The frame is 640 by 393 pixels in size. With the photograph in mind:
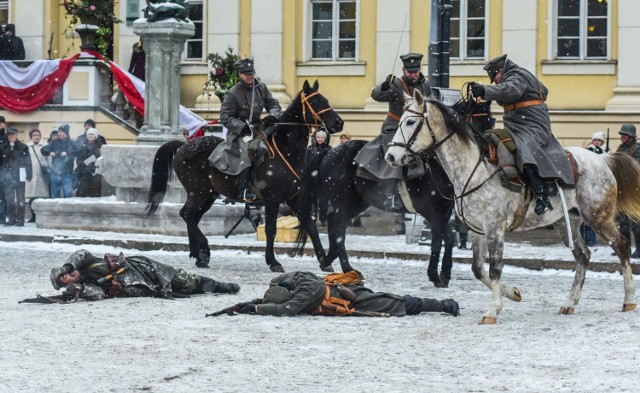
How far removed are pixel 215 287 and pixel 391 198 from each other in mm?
2696

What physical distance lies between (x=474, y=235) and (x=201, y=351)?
361 cm

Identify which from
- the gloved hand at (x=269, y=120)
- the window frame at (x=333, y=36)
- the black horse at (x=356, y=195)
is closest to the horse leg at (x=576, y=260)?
the black horse at (x=356, y=195)

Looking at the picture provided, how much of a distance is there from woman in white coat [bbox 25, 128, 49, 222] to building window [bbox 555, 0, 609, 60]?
10.7 metres

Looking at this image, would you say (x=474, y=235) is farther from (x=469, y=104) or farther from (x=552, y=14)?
(x=552, y=14)

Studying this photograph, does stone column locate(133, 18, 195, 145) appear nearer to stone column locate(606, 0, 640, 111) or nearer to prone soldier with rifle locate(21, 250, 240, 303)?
stone column locate(606, 0, 640, 111)

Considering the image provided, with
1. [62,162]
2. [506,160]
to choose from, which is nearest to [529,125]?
[506,160]

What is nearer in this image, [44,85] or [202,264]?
[202,264]

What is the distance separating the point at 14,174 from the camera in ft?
83.6

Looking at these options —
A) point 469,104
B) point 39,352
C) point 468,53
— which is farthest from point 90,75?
point 39,352

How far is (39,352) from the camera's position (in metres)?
10.7

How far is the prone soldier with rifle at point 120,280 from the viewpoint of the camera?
13.5m

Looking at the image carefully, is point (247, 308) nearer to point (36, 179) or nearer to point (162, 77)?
point (162, 77)

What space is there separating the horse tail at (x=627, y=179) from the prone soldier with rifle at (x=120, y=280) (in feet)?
13.6

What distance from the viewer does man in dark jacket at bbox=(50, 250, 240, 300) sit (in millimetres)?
13516
